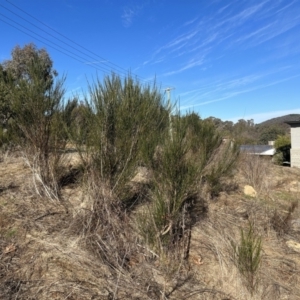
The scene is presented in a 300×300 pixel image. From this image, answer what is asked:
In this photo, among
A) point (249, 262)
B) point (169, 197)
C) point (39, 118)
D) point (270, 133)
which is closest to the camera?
point (249, 262)

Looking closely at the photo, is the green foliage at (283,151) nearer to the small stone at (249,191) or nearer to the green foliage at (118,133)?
the small stone at (249,191)

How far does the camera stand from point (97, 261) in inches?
131

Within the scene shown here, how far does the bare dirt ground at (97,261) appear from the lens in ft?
9.46

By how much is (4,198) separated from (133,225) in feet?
6.72

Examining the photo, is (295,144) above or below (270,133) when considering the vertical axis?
below

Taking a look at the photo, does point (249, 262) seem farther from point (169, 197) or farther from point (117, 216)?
point (117, 216)

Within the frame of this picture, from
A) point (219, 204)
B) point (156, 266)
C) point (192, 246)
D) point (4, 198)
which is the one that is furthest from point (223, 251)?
point (4, 198)

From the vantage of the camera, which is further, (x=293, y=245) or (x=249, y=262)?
(x=293, y=245)

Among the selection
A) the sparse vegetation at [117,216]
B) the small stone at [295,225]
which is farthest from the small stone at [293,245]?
the small stone at [295,225]

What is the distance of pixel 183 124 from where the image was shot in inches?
167

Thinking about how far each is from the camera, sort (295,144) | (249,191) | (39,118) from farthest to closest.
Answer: (295,144) → (249,191) → (39,118)

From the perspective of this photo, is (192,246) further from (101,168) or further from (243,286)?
(101,168)

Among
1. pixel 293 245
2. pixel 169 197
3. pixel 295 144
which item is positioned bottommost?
pixel 293 245

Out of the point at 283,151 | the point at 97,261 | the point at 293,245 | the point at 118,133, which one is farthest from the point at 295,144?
the point at 97,261
